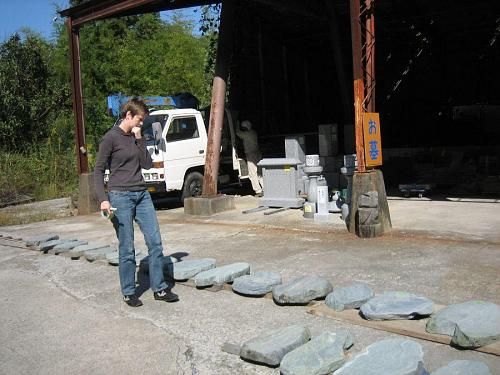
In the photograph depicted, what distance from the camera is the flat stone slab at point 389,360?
3062 mm

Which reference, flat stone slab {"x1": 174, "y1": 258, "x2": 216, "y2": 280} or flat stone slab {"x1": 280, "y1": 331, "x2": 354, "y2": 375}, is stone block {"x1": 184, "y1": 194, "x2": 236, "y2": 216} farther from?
flat stone slab {"x1": 280, "y1": 331, "x2": 354, "y2": 375}

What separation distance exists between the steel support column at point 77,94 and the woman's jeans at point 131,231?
27.0 feet

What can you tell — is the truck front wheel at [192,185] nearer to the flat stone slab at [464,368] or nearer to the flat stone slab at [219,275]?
the flat stone slab at [219,275]

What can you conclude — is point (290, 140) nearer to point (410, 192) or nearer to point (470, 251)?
point (410, 192)

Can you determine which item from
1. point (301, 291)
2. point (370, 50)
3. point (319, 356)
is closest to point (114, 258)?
point (301, 291)

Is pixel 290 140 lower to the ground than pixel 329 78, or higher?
lower

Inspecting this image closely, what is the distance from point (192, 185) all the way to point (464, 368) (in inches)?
370

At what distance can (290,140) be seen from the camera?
416 inches

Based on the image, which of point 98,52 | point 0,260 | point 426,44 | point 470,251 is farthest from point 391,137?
point 98,52

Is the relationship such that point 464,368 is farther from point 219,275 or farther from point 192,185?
point 192,185

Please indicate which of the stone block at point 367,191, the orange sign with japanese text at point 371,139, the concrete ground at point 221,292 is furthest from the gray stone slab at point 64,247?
the orange sign with japanese text at point 371,139

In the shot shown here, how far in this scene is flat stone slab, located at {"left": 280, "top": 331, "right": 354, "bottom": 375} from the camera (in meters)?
3.25

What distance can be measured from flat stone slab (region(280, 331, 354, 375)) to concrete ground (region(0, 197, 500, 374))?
14 cm

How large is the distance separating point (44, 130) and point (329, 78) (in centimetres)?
1131
